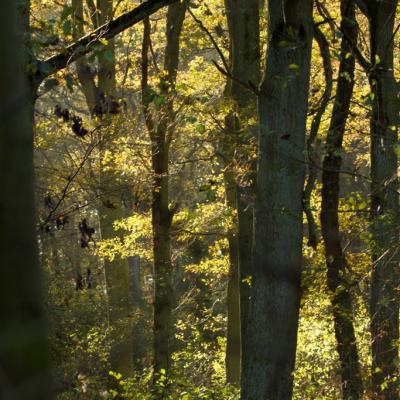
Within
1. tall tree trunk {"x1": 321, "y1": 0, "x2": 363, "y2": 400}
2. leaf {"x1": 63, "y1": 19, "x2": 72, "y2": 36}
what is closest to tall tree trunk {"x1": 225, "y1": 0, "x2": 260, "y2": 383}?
tall tree trunk {"x1": 321, "y1": 0, "x2": 363, "y2": 400}

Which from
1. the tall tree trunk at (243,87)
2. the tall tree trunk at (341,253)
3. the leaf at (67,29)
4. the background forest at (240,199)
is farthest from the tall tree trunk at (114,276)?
the leaf at (67,29)

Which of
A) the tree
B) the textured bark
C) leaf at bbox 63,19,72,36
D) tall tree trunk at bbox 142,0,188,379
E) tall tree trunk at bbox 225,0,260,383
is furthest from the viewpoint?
tall tree trunk at bbox 142,0,188,379

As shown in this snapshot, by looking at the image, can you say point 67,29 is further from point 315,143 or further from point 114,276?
point 114,276

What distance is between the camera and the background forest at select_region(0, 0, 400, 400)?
3.12 feet

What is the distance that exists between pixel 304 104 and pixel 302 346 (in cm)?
930

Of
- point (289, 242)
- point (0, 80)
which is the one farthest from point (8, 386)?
point (289, 242)

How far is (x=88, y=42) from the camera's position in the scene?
542 centimetres

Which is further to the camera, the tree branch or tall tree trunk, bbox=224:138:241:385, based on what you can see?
tall tree trunk, bbox=224:138:241:385

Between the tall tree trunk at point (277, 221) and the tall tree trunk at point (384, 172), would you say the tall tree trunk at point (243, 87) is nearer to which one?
the tall tree trunk at point (384, 172)

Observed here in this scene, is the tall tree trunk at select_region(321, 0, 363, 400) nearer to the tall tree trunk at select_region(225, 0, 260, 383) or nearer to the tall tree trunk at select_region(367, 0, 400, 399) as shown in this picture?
the tall tree trunk at select_region(367, 0, 400, 399)

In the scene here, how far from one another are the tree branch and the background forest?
0.02 m

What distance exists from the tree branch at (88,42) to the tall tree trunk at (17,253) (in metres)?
3.49

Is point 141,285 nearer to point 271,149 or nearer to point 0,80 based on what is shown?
point 271,149

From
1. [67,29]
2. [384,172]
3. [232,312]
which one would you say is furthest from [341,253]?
[232,312]
